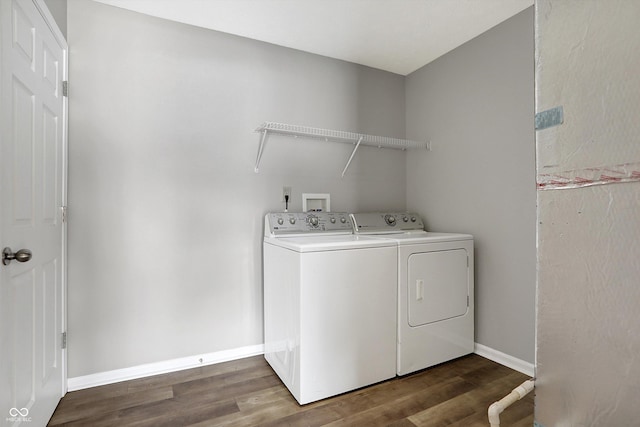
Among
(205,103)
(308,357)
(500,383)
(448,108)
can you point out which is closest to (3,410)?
(308,357)

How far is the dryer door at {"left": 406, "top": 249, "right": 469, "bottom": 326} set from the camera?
201 cm

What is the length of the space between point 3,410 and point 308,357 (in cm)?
122

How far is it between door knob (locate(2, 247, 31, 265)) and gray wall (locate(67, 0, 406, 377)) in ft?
2.57

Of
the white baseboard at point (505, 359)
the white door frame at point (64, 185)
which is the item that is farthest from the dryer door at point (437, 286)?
the white door frame at point (64, 185)

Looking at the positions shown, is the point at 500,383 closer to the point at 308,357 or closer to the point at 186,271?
the point at 308,357

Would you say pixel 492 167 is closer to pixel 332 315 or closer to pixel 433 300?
pixel 433 300

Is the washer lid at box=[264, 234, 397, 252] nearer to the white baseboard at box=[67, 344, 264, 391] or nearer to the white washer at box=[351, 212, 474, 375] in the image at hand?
the white washer at box=[351, 212, 474, 375]

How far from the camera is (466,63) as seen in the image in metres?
2.43

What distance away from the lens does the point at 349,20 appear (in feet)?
7.05

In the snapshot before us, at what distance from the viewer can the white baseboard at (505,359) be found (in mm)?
2008

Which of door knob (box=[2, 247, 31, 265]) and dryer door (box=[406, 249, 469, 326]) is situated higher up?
door knob (box=[2, 247, 31, 265])

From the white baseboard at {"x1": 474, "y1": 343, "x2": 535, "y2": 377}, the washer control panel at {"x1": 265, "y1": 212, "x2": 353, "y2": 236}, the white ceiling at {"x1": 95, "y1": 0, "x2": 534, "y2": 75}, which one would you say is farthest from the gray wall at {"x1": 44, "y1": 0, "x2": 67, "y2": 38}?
the white baseboard at {"x1": 474, "y1": 343, "x2": 535, "y2": 377}

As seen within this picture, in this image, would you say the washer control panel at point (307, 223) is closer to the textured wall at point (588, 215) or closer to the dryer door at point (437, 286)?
the dryer door at point (437, 286)

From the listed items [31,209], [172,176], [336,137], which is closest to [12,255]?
[31,209]
